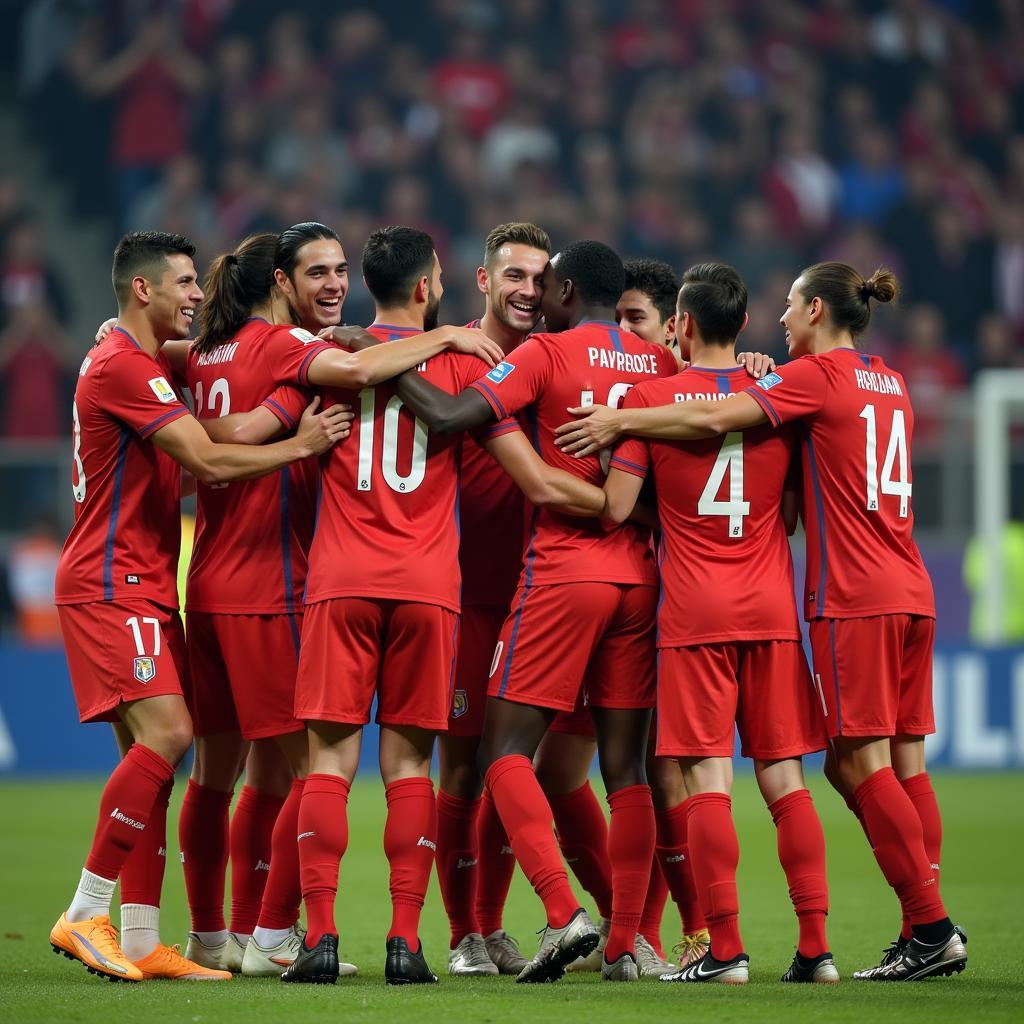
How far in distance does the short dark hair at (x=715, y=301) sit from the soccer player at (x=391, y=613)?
678 millimetres

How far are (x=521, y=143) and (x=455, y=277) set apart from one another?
2140 millimetres

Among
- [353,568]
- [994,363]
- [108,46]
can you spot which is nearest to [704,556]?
[353,568]

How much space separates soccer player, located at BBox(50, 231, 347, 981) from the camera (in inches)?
207

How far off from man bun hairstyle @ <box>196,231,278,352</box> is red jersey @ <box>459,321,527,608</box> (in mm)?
920

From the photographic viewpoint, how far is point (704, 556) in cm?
534

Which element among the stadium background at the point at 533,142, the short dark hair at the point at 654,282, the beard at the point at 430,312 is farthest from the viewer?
the stadium background at the point at 533,142

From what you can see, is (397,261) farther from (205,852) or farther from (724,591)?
(205,852)

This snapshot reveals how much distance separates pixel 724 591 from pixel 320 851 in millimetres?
1485

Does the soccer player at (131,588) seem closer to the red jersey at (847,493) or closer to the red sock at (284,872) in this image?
the red sock at (284,872)

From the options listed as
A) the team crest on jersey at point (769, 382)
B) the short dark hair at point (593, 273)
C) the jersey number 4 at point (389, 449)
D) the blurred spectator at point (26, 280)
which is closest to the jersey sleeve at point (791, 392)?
the team crest on jersey at point (769, 382)

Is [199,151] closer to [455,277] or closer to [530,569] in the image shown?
[455,277]

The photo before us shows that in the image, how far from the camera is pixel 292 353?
5.47m

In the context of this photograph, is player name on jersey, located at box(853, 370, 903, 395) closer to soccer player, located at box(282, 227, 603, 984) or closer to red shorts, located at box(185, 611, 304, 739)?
soccer player, located at box(282, 227, 603, 984)

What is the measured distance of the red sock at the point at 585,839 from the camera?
5730mm
